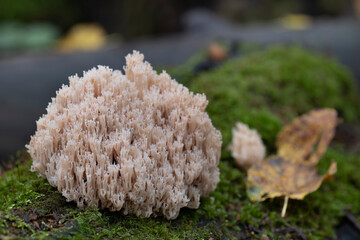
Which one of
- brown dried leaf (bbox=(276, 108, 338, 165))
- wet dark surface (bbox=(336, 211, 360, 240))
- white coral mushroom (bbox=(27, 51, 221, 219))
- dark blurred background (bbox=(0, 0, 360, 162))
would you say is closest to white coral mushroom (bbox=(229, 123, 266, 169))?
brown dried leaf (bbox=(276, 108, 338, 165))

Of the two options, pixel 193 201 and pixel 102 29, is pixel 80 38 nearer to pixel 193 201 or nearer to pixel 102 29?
pixel 102 29

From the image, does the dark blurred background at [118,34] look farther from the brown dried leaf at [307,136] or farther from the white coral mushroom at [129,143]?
the brown dried leaf at [307,136]

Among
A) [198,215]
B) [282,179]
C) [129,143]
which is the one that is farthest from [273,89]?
[129,143]

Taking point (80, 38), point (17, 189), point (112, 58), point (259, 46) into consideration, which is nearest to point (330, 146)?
point (259, 46)

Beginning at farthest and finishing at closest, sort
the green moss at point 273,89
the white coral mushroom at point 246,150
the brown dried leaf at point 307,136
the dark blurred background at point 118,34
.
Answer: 1. the dark blurred background at point 118,34
2. the green moss at point 273,89
3. the brown dried leaf at point 307,136
4. the white coral mushroom at point 246,150

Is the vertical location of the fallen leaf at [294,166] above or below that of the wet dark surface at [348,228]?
above

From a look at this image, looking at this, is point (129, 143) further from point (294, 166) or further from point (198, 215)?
point (294, 166)

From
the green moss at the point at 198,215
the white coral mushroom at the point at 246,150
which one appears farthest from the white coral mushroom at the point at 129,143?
the white coral mushroom at the point at 246,150
